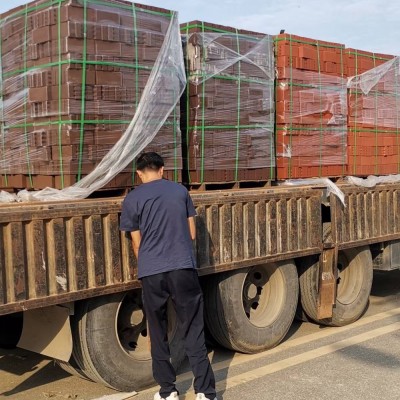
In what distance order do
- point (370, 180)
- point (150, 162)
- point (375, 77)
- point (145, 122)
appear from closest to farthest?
Answer: point (150, 162)
point (145, 122)
point (370, 180)
point (375, 77)

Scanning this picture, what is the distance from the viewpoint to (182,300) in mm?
3908

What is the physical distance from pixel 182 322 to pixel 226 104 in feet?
6.98

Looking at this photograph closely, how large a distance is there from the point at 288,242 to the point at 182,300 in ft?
6.29

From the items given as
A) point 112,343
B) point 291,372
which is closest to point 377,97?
point 291,372

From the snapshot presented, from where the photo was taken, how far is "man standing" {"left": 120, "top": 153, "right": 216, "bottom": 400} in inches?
152

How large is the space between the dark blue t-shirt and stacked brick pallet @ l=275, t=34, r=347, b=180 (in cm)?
223

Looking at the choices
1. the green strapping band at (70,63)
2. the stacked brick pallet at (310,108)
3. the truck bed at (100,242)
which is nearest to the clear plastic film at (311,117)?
the stacked brick pallet at (310,108)

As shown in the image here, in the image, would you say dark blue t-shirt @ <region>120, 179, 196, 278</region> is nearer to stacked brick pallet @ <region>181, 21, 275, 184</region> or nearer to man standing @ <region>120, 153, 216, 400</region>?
man standing @ <region>120, 153, 216, 400</region>

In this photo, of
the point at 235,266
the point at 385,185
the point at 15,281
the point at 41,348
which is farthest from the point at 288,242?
the point at 15,281

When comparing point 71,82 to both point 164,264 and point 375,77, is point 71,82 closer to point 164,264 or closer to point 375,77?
point 164,264

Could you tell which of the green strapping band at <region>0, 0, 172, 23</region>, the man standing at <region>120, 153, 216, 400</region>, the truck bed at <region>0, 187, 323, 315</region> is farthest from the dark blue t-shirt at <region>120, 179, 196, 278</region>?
the green strapping band at <region>0, 0, 172, 23</region>

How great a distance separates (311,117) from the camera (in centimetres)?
607

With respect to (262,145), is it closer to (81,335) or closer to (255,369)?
(255,369)

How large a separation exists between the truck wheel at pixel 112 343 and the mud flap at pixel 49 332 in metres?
0.09
